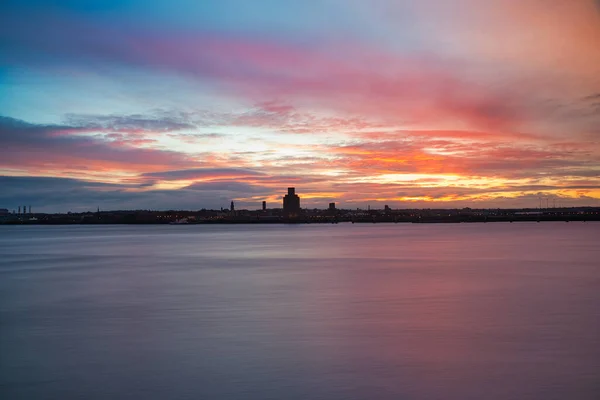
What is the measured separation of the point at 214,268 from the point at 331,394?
31187 millimetres

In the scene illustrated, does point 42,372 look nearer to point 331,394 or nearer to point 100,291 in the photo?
point 331,394

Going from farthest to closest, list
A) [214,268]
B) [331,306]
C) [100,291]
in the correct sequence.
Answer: [214,268] → [100,291] → [331,306]

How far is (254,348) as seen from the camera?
1528 cm

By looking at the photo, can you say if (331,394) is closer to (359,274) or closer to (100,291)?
(100,291)

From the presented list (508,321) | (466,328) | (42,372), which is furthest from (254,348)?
(508,321)

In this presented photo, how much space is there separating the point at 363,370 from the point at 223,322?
7.44 metres

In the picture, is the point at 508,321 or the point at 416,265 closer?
the point at 508,321

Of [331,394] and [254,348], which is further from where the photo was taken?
[254,348]

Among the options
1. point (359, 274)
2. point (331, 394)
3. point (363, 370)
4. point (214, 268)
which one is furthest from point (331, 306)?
point (214, 268)

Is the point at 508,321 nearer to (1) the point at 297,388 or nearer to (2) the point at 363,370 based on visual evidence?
(2) the point at 363,370

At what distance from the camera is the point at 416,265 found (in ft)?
140

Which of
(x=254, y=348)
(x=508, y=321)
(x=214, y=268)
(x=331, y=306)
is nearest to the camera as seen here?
(x=254, y=348)

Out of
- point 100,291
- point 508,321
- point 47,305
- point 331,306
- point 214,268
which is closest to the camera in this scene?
point 508,321

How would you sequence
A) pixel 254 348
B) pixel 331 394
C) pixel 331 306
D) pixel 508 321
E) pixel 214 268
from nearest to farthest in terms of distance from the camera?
pixel 331 394
pixel 254 348
pixel 508 321
pixel 331 306
pixel 214 268
